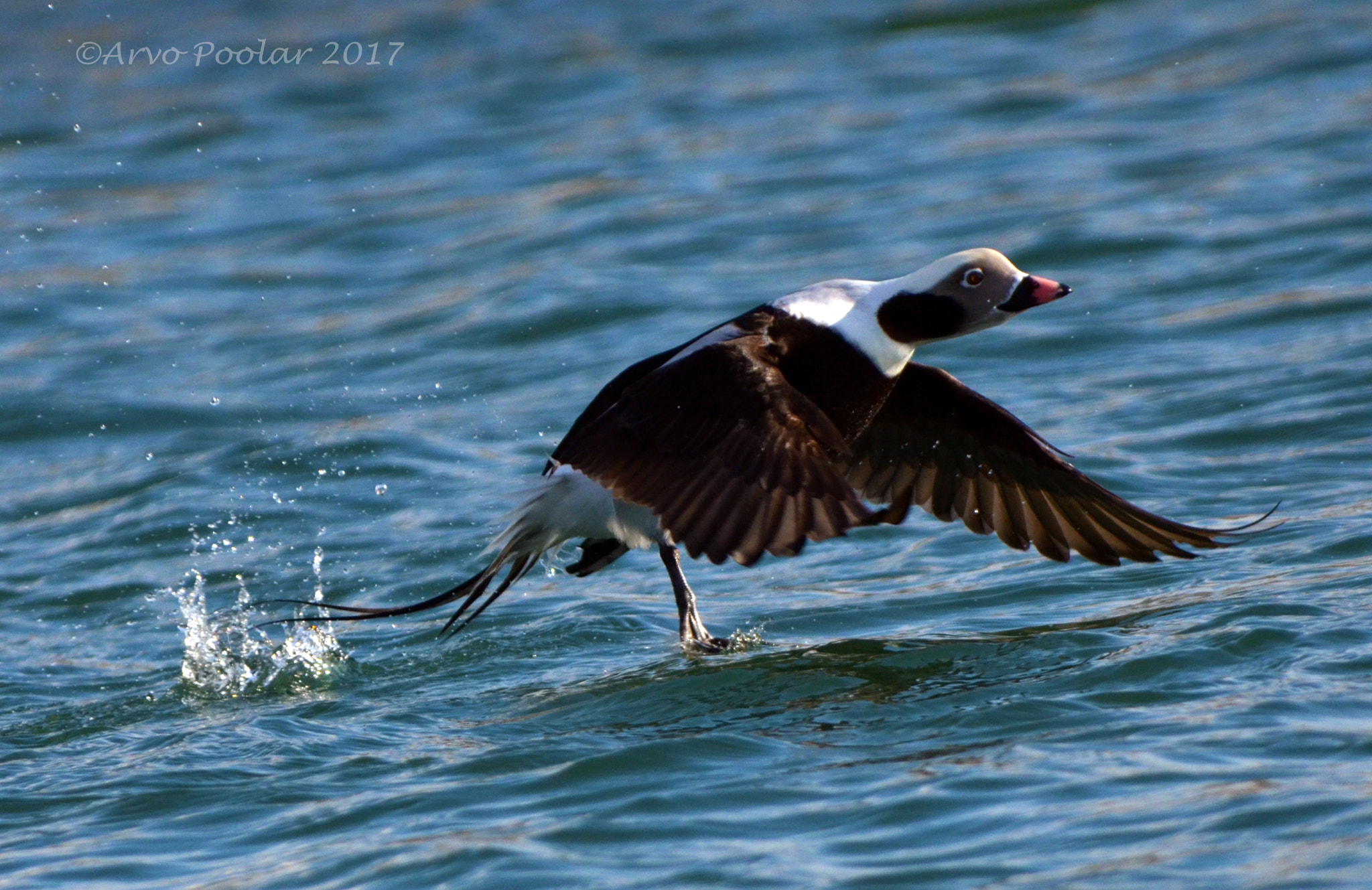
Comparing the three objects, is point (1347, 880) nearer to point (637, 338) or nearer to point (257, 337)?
point (637, 338)

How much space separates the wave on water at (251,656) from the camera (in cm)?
500

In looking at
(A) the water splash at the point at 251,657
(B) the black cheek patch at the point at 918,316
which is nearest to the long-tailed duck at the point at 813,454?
(B) the black cheek patch at the point at 918,316

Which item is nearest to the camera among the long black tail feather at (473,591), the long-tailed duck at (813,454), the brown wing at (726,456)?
the brown wing at (726,456)

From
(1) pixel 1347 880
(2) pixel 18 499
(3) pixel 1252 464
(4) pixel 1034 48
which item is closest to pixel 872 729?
(1) pixel 1347 880

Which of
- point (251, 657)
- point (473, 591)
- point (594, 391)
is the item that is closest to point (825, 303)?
point (473, 591)

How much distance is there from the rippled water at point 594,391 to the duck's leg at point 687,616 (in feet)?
0.26

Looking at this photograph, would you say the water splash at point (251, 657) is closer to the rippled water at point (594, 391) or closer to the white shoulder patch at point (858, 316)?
the rippled water at point (594, 391)

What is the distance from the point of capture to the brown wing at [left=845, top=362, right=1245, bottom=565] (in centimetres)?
515

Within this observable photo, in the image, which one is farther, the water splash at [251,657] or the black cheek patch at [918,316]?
the water splash at [251,657]

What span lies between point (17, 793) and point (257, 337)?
17.1 ft

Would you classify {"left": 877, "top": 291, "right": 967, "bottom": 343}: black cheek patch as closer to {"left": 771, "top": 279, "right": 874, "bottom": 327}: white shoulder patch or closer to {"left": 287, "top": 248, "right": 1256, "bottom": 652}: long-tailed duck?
{"left": 287, "top": 248, "right": 1256, "bottom": 652}: long-tailed duck

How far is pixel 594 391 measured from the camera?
25.8ft

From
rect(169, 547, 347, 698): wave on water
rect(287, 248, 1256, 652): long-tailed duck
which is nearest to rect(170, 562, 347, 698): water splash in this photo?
rect(169, 547, 347, 698): wave on water

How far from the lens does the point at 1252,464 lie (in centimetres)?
638
